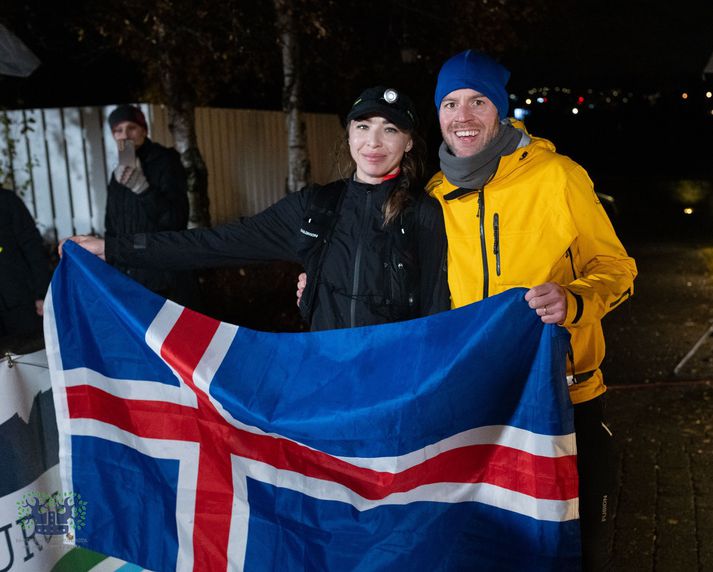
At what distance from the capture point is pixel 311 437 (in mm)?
3008

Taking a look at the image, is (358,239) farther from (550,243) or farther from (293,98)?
(293,98)

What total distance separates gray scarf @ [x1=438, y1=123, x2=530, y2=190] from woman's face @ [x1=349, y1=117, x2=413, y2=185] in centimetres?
27

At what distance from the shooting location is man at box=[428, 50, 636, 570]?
2.82 meters

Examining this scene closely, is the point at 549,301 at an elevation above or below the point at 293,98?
below

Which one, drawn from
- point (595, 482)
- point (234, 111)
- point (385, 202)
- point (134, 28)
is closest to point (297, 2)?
point (134, 28)

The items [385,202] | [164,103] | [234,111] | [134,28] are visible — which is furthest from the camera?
[234,111]

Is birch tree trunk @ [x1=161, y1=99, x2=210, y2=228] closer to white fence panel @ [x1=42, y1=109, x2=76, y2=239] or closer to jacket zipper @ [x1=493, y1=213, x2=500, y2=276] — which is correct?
white fence panel @ [x1=42, y1=109, x2=76, y2=239]

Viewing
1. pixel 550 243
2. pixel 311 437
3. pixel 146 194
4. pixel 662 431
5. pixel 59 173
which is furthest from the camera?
pixel 59 173

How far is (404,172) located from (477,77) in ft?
1.49

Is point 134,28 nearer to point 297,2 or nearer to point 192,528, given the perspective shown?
point 297,2

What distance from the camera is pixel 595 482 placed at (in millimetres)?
2947

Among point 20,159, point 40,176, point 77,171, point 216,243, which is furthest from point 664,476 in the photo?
point 20,159

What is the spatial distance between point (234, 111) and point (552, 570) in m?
12.2

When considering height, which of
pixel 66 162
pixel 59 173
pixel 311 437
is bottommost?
pixel 311 437
